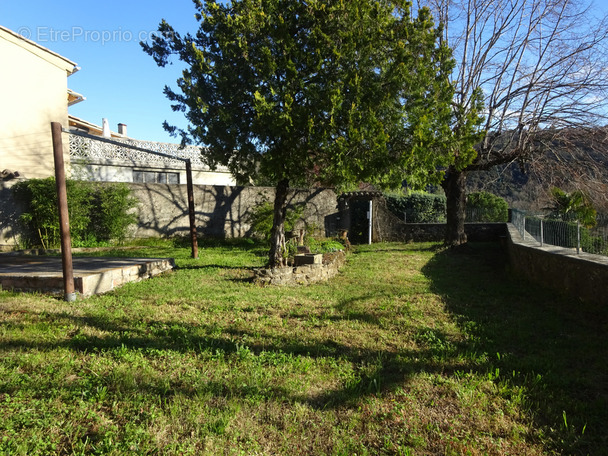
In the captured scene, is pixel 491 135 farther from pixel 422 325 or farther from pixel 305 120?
pixel 422 325

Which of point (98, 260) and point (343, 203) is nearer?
point (98, 260)

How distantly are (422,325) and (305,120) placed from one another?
3.80 meters

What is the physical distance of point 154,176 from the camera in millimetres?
21625

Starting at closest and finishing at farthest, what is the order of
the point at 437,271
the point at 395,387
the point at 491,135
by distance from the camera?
1. the point at 395,387
2. the point at 437,271
3. the point at 491,135

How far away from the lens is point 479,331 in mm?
4660

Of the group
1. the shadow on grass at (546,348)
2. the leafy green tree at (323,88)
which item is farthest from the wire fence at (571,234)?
the leafy green tree at (323,88)

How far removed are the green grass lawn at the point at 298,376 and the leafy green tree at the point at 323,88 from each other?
8.68 feet

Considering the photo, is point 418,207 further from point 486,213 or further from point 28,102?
point 28,102

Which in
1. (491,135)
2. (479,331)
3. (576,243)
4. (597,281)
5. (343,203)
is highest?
(491,135)

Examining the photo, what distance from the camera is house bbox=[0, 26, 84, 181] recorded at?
13.5 m

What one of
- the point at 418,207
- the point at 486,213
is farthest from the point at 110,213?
the point at 486,213

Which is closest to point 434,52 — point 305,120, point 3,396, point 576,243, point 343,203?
point 305,120

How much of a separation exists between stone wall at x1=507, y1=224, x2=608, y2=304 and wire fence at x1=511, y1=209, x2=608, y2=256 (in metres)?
0.15

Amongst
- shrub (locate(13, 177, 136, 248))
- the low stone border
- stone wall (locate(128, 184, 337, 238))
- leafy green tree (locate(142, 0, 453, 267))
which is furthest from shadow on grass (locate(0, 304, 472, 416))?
stone wall (locate(128, 184, 337, 238))
